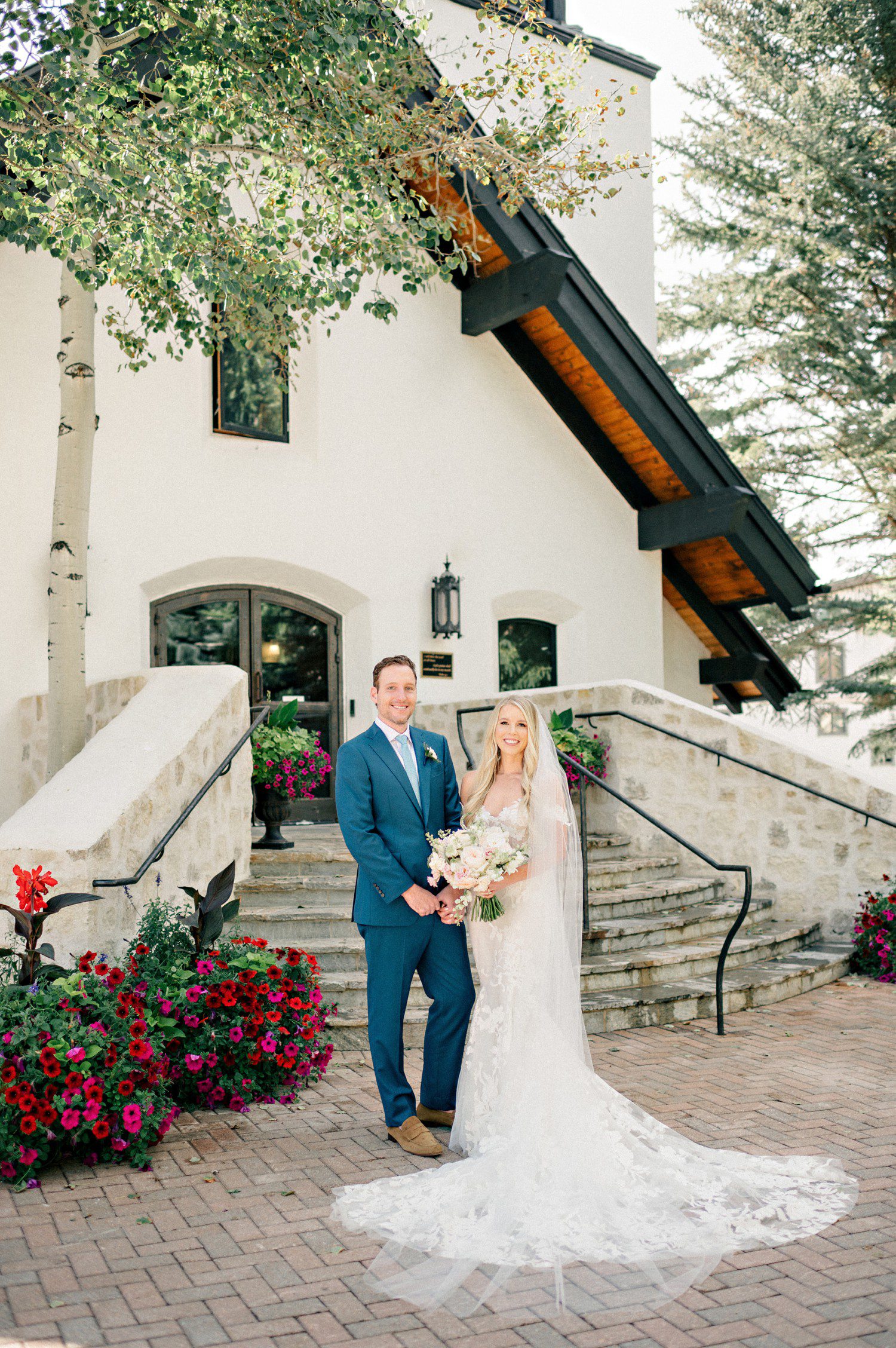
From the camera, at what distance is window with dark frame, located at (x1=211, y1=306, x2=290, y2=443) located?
928cm

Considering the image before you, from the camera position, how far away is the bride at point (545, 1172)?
11.0 ft

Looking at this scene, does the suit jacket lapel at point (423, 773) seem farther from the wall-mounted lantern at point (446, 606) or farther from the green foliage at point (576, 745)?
the wall-mounted lantern at point (446, 606)

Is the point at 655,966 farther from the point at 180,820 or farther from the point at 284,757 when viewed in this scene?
the point at 180,820

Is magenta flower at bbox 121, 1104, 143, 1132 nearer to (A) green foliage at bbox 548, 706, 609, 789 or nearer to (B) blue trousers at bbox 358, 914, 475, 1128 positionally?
(B) blue trousers at bbox 358, 914, 475, 1128

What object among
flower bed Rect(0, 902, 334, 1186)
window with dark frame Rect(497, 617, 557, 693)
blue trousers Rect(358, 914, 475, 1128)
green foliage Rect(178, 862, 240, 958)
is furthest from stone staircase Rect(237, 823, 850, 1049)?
window with dark frame Rect(497, 617, 557, 693)

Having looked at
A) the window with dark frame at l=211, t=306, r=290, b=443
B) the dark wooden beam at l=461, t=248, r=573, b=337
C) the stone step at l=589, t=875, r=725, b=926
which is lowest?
the stone step at l=589, t=875, r=725, b=926

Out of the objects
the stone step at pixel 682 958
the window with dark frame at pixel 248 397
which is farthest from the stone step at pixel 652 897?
the window with dark frame at pixel 248 397

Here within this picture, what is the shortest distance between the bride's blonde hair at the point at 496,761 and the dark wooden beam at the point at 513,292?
576 cm

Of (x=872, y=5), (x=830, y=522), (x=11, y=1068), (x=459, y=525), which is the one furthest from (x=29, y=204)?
(x=830, y=522)

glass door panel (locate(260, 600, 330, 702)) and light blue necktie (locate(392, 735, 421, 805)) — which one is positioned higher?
glass door panel (locate(260, 600, 330, 702))

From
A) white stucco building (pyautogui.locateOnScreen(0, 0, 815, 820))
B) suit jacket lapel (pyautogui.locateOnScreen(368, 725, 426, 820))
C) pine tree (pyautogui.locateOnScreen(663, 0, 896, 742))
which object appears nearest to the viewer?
suit jacket lapel (pyautogui.locateOnScreen(368, 725, 426, 820))

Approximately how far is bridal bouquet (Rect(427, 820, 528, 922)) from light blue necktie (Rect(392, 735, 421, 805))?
0.31 m

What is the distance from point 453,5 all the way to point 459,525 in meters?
5.09

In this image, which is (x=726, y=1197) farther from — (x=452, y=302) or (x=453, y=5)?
(x=453, y=5)
